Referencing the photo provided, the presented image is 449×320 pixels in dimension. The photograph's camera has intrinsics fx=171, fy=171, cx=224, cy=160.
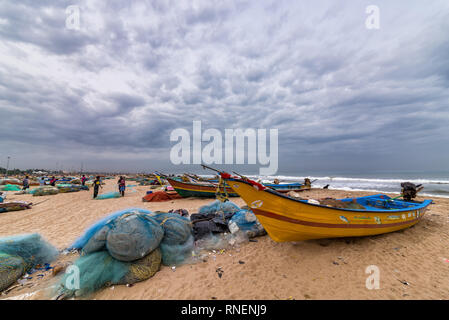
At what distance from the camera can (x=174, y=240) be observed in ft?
14.4

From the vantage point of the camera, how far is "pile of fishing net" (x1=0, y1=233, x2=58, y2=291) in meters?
3.34

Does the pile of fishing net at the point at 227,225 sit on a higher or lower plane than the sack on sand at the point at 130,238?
lower

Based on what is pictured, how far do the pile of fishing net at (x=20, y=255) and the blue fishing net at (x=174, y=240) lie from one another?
269cm

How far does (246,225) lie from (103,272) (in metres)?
3.96

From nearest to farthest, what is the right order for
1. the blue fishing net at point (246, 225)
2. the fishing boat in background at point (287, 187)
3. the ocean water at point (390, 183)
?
1. the blue fishing net at point (246, 225)
2. the fishing boat in background at point (287, 187)
3. the ocean water at point (390, 183)

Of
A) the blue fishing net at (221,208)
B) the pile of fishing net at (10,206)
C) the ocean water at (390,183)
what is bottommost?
the ocean water at (390,183)

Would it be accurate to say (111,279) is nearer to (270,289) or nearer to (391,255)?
(270,289)

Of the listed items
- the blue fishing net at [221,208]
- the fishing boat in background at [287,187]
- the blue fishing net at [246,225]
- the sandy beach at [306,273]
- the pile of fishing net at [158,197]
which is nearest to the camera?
the sandy beach at [306,273]

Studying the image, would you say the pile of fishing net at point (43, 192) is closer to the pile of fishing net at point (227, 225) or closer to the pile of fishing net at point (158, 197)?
the pile of fishing net at point (158, 197)

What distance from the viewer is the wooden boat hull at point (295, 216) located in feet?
13.5

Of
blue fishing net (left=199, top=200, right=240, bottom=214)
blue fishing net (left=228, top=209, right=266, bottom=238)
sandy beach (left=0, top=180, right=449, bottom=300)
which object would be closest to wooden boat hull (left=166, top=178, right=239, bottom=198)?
blue fishing net (left=199, top=200, right=240, bottom=214)
